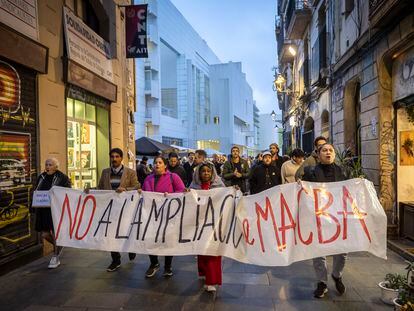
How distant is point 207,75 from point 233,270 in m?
69.1

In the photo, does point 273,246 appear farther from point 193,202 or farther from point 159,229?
point 159,229

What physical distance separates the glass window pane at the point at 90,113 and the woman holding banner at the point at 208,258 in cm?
582

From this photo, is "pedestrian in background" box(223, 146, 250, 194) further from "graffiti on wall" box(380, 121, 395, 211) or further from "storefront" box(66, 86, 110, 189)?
"storefront" box(66, 86, 110, 189)

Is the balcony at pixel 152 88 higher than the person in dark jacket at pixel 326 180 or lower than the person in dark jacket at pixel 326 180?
higher

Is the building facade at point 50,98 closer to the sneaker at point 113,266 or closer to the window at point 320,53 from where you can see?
the sneaker at point 113,266

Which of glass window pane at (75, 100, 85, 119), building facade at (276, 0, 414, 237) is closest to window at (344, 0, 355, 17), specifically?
building facade at (276, 0, 414, 237)

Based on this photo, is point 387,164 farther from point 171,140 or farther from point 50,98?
point 171,140

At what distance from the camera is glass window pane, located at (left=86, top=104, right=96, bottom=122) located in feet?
34.1

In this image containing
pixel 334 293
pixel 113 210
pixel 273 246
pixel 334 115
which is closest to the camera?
pixel 273 246

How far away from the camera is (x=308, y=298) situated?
189 inches

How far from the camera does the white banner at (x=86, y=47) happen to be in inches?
328

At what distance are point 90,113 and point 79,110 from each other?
72cm

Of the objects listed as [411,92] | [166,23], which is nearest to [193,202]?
[411,92]

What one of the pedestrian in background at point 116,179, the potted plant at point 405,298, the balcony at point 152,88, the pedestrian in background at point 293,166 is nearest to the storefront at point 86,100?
the pedestrian in background at point 116,179
